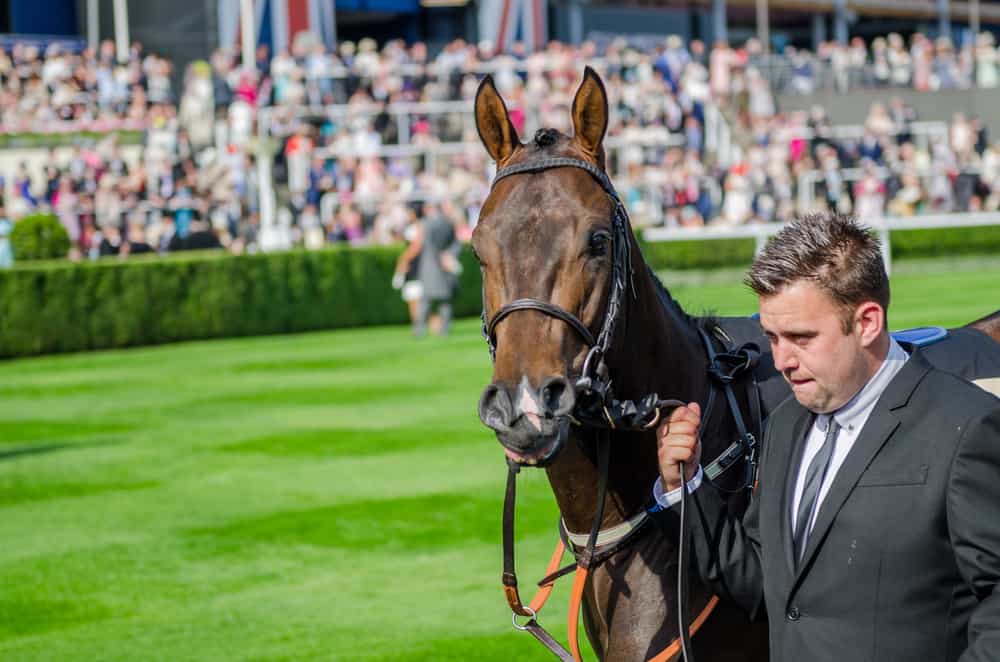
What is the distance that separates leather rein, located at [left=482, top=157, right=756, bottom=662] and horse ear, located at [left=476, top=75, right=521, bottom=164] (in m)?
0.12

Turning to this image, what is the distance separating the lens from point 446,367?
1476 centimetres

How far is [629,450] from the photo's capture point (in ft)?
11.6

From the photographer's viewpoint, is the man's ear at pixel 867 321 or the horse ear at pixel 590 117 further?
the horse ear at pixel 590 117

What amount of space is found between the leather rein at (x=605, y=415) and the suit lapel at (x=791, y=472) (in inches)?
12.3

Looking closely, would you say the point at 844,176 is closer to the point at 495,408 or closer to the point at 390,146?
the point at 390,146

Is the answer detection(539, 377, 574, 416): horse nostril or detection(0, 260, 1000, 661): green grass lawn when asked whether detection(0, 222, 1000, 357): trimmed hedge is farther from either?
detection(539, 377, 574, 416): horse nostril

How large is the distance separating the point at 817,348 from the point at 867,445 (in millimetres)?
198

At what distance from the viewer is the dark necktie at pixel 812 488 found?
2.70 m

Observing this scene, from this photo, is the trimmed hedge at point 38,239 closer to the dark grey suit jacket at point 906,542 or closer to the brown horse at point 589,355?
the brown horse at point 589,355

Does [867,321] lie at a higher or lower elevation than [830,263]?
lower

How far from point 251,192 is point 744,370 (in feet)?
68.7

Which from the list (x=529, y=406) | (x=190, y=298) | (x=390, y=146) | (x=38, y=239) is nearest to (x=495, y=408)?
(x=529, y=406)

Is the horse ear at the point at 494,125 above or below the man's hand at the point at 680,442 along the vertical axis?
above

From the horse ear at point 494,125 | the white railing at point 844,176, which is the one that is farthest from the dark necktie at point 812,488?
the white railing at point 844,176
